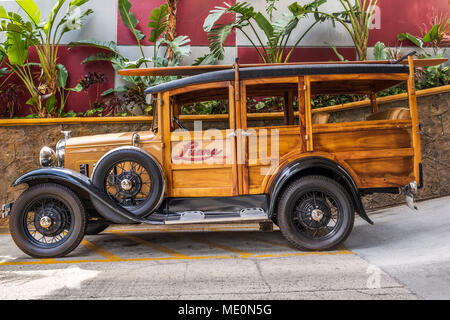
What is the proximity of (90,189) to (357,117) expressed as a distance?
489cm

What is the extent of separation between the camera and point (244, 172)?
430cm

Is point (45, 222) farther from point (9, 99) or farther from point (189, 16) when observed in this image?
point (189, 16)

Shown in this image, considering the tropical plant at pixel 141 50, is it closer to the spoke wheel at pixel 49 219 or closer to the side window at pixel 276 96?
the side window at pixel 276 96

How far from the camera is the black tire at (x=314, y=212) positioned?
414 centimetres

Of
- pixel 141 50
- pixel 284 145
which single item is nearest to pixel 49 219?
pixel 284 145

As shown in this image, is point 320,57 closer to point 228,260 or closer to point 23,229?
point 228,260

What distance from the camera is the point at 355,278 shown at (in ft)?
10.8

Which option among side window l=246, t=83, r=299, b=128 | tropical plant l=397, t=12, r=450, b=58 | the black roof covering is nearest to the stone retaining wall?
side window l=246, t=83, r=299, b=128

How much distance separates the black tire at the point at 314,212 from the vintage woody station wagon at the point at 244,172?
1 centimetres

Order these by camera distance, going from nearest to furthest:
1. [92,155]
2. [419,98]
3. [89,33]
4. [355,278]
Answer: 1. [355,278]
2. [92,155]
3. [419,98]
4. [89,33]

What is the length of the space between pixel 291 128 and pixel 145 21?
585 centimetres

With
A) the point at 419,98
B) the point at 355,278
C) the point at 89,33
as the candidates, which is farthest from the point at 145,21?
the point at 355,278

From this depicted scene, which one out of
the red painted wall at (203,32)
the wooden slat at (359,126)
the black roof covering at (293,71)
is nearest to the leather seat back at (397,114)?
the wooden slat at (359,126)

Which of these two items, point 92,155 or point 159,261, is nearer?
point 159,261
